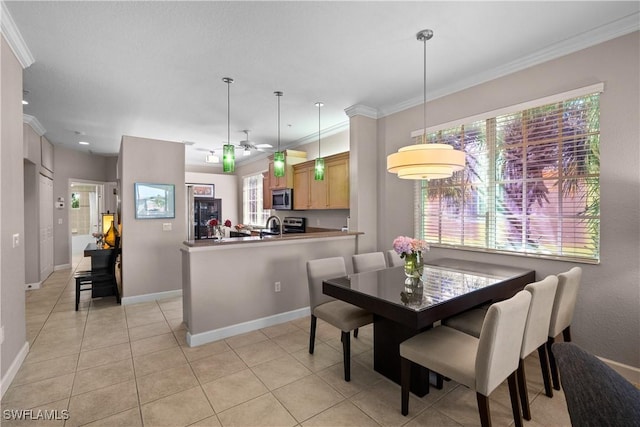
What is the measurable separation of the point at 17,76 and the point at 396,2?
10.8ft

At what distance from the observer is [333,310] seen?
2.63 metres

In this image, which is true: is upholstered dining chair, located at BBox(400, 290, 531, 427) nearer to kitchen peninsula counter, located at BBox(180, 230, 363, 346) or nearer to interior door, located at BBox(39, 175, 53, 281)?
kitchen peninsula counter, located at BBox(180, 230, 363, 346)

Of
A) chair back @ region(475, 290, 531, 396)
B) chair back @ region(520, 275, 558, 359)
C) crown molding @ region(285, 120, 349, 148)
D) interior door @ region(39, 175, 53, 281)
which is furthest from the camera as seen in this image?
interior door @ region(39, 175, 53, 281)

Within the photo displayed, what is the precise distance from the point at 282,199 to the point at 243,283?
131 inches

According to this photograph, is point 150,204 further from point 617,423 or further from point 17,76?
point 617,423

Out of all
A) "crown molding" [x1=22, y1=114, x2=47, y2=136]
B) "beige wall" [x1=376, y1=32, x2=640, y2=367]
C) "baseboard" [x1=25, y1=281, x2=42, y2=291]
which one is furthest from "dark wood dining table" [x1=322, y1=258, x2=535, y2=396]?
"baseboard" [x1=25, y1=281, x2=42, y2=291]

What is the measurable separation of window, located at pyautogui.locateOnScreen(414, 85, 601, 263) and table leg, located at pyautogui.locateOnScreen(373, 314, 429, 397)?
1.66 m

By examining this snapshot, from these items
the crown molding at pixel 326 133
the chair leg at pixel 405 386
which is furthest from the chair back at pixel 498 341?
the crown molding at pixel 326 133

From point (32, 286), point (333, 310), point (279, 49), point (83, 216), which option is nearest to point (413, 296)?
point (333, 310)

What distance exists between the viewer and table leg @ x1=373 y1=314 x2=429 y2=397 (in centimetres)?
218

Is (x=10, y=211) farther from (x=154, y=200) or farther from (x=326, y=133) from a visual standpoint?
(x=326, y=133)

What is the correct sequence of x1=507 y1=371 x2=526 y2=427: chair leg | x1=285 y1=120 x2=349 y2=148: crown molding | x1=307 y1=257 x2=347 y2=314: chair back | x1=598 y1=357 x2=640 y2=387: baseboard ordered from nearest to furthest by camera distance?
x1=507 y1=371 x2=526 y2=427: chair leg → x1=598 y1=357 x2=640 y2=387: baseboard → x1=307 y1=257 x2=347 y2=314: chair back → x1=285 y1=120 x2=349 y2=148: crown molding

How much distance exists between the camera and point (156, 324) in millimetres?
3537

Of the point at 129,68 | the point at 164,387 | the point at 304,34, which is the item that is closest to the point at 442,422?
the point at 164,387
